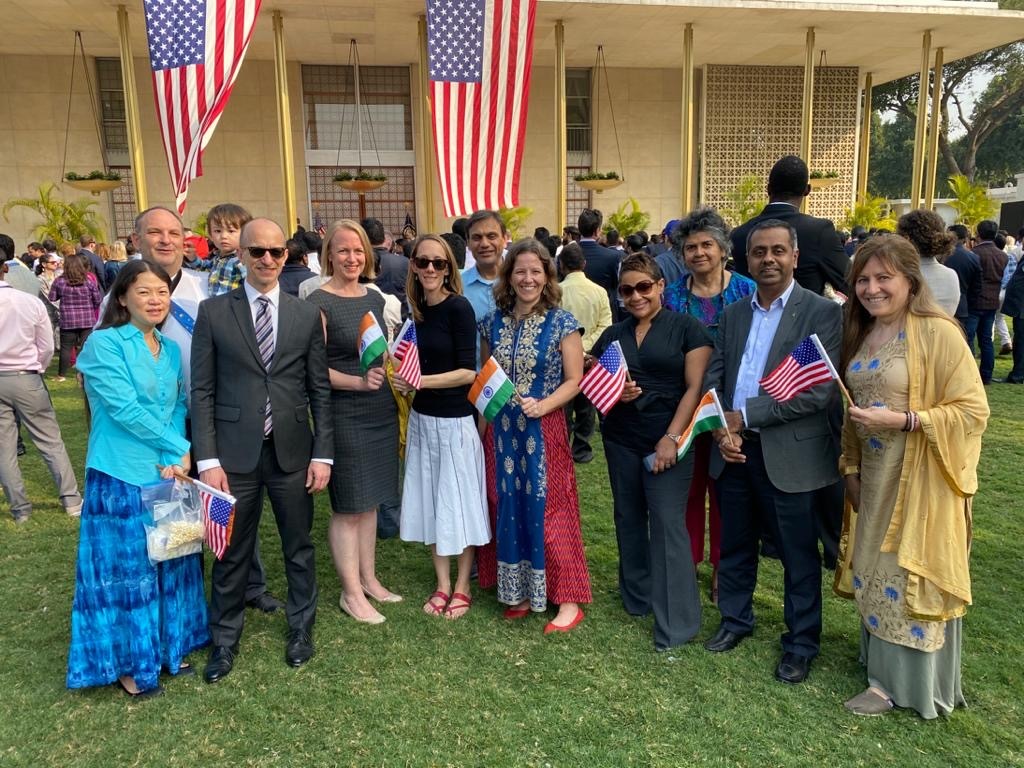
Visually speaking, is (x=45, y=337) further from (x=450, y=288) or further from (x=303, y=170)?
(x=303, y=170)

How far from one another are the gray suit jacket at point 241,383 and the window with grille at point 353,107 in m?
17.4

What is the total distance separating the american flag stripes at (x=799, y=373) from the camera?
2.83 metres

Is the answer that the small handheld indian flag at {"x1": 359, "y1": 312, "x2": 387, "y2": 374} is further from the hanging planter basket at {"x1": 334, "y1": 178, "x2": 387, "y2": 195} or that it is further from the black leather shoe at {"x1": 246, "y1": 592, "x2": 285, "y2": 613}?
the hanging planter basket at {"x1": 334, "y1": 178, "x2": 387, "y2": 195}

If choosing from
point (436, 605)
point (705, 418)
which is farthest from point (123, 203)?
point (705, 418)

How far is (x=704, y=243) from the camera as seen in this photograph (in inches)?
149

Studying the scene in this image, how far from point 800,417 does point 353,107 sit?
18525mm

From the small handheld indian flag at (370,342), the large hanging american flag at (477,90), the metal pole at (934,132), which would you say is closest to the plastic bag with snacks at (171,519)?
the small handheld indian flag at (370,342)

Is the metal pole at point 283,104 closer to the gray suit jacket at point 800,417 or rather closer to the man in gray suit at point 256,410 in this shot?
the man in gray suit at point 256,410

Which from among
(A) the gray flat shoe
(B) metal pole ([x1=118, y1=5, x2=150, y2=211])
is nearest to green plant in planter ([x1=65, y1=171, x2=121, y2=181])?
(B) metal pole ([x1=118, y1=5, x2=150, y2=211])

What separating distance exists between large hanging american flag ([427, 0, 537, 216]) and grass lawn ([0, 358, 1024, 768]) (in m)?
3.98

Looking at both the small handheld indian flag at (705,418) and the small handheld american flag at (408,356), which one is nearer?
the small handheld indian flag at (705,418)

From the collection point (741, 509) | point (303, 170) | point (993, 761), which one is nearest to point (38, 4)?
point (303, 170)

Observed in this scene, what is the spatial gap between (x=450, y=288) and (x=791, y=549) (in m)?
2.08

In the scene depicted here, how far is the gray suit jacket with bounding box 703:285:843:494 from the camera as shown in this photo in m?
3.06
